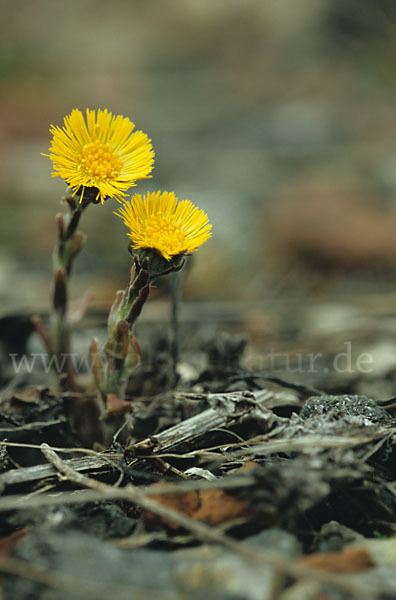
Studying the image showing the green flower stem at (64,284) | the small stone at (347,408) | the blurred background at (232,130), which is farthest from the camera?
the blurred background at (232,130)

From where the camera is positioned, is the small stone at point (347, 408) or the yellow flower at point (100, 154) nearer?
the small stone at point (347, 408)

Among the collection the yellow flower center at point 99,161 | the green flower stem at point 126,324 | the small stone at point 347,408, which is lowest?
the small stone at point 347,408

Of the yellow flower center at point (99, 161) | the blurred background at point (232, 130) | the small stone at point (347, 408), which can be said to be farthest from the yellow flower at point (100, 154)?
the blurred background at point (232, 130)

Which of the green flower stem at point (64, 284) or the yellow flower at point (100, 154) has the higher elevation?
the yellow flower at point (100, 154)

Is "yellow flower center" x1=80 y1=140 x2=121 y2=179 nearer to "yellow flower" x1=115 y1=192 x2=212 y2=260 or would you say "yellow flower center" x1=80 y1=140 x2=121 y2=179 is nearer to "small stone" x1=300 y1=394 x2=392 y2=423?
"yellow flower" x1=115 y1=192 x2=212 y2=260

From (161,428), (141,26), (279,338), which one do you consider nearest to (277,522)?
(161,428)

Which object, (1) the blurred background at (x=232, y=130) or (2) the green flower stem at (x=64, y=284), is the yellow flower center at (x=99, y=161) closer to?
(2) the green flower stem at (x=64, y=284)

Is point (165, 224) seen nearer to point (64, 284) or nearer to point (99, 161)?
point (99, 161)

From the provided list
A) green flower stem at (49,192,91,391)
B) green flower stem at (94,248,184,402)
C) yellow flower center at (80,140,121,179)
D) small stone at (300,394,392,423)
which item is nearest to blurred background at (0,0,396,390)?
green flower stem at (49,192,91,391)

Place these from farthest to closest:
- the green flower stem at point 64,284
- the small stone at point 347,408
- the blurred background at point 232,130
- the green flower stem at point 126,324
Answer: the blurred background at point 232,130
the green flower stem at point 64,284
the green flower stem at point 126,324
the small stone at point 347,408
